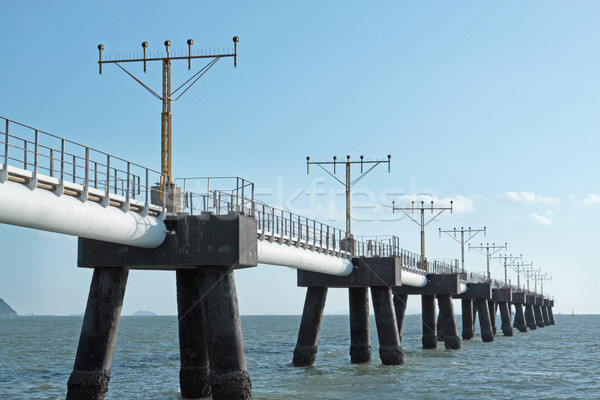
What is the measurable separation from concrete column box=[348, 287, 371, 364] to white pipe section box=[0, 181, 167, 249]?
22.9m

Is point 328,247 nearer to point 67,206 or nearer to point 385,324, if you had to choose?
point 385,324

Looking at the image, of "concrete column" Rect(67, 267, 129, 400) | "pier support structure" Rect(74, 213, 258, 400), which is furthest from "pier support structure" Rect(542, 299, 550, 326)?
"concrete column" Rect(67, 267, 129, 400)

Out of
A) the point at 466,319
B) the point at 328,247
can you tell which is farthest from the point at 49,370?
the point at 466,319

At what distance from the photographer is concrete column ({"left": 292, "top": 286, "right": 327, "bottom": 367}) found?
1758 inches

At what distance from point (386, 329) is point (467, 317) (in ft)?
120

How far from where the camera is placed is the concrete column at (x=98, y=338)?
85.9ft

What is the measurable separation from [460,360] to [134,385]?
24704 mm

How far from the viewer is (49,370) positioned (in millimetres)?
50781

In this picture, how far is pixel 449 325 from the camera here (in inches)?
2539

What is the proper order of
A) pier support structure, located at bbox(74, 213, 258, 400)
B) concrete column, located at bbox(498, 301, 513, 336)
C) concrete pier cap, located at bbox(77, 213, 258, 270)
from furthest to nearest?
concrete column, located at bbox(498, 301, 513, 336), concrete pier cap, located at bbox(77, 213, 258, 270), pier support structure, located at bbox(74, 213, 258, 400)

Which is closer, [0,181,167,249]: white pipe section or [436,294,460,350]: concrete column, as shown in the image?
[0,181,167,249]: white pipe section

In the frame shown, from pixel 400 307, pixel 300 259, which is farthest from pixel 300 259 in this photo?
pixel 400 307

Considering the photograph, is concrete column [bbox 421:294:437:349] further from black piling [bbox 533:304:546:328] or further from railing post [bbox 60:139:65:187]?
black piling [bbox 533:304:546:328]

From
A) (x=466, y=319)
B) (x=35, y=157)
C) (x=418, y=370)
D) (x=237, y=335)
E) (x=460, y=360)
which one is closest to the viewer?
(x=35, y=157)
